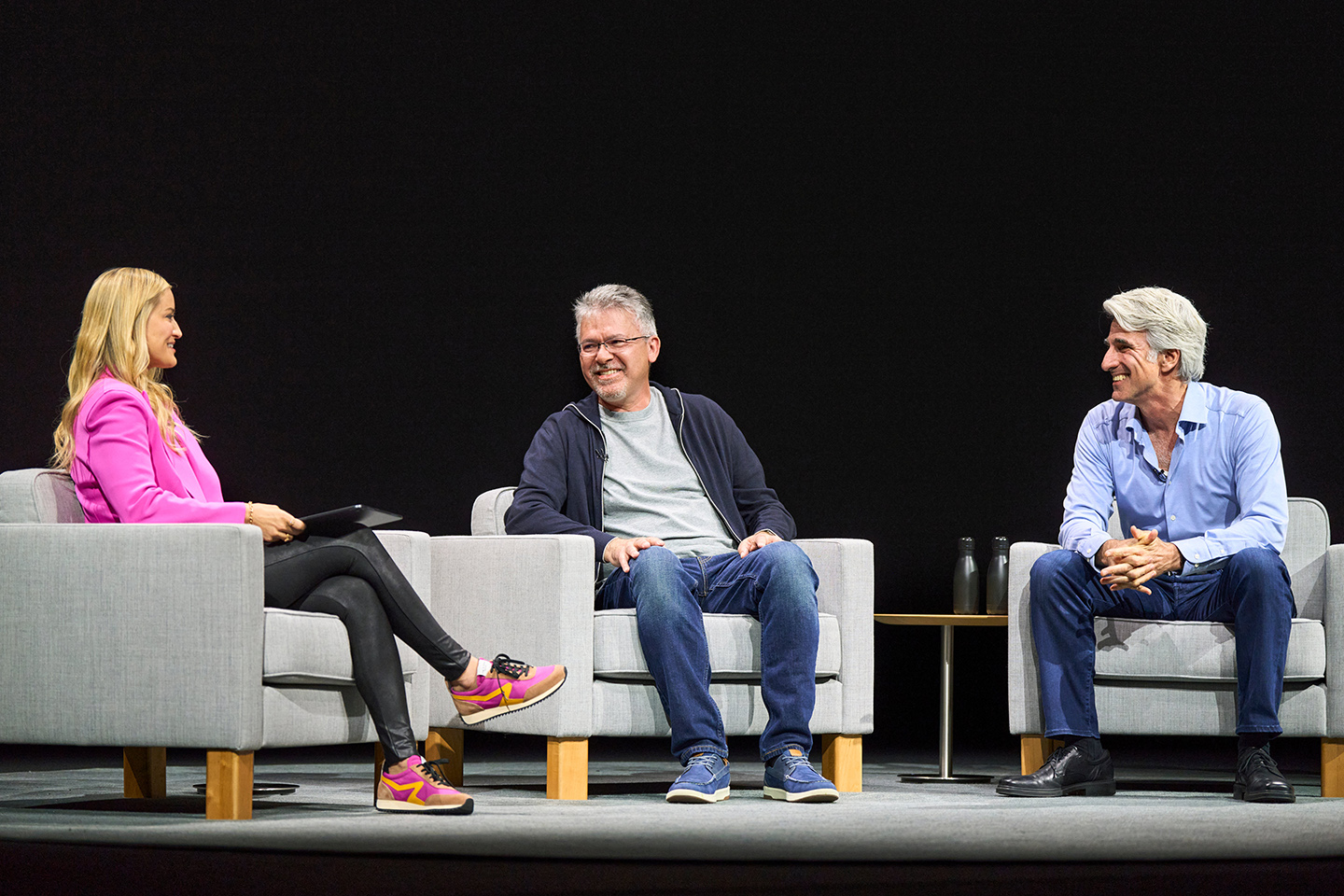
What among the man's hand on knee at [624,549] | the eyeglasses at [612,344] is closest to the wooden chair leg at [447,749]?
the man's hand on knee at [624,549]

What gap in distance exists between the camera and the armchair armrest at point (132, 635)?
2.49 m

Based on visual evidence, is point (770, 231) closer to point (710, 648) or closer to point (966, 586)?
point (966, 586)

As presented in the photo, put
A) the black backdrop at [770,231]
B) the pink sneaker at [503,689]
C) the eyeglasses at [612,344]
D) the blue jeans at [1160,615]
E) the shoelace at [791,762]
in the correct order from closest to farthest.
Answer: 1. the pink sneaker at [503,689]
2. the shoelace at [791,762]
3. the blue jeans at [1160,615]
4. the eyeglasses at [612,344]
5. the black backdrop at [770,231]

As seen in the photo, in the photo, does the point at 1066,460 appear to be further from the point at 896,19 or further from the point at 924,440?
the point at 896,19

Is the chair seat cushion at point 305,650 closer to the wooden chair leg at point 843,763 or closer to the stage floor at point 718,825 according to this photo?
the stage floor at point 718,825

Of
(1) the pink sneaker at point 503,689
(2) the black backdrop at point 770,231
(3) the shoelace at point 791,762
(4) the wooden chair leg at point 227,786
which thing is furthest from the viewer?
(2) the black backdrop at point 770,231

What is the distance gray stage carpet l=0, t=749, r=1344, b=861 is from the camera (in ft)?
6.75

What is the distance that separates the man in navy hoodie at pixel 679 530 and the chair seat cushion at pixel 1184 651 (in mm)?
706

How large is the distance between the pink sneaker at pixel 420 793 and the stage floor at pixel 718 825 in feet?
0.16

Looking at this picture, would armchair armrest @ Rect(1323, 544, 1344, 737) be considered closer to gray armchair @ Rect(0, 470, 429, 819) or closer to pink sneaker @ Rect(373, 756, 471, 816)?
pink sneaker @ Rect(373, 756, 471, 816)

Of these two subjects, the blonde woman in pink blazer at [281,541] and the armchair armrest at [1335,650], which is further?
the armchair armrest at [1335,650]

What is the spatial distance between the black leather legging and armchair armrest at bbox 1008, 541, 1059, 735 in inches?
51.6

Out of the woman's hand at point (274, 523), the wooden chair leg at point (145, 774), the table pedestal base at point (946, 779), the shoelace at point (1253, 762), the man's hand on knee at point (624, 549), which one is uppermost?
the woman's hand at point (274, 523)

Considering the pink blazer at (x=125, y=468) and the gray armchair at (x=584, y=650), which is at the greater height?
the pink blazer at (x=125, y=468)
